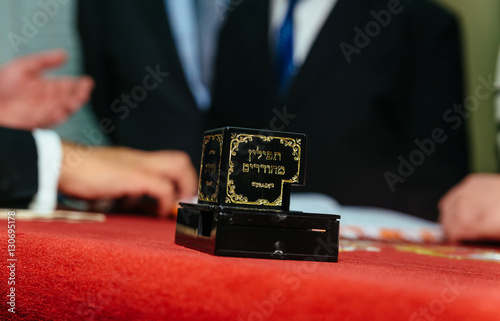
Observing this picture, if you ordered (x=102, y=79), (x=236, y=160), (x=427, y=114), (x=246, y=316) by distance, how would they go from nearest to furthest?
(x=246, y=316), (x=236, y=160), (x=427, y=114), (x=102, y=79)

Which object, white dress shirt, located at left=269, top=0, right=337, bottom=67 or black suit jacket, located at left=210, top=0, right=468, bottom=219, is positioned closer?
black suit jacket, located at left=210, top=0, right=468, bottom=219

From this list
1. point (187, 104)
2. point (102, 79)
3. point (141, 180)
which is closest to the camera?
point (141, 180)

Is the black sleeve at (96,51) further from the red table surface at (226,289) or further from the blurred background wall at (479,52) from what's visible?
the red table surface at (226,289)

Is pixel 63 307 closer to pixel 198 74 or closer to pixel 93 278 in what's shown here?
pixel 93 278

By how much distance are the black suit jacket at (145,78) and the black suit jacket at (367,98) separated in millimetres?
263

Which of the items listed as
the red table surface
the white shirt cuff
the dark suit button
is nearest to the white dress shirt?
the white shirt cuff

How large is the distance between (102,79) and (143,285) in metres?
2.49

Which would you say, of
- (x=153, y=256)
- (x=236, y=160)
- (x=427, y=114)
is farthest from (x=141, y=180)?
(x=427, y=114)

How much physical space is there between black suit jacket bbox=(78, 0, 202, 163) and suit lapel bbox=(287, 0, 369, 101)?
1.92ft

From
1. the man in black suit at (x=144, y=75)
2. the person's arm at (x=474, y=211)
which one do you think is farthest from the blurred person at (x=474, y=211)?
Answer: the man in black suit at (x=144, y=75)

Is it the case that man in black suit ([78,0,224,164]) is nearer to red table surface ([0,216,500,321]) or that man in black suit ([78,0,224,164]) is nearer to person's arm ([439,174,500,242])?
person's arm ([439,174,500,242])

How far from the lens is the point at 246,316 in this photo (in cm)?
42

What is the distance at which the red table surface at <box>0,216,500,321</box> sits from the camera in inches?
15.4

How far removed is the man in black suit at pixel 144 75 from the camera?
101 inches
